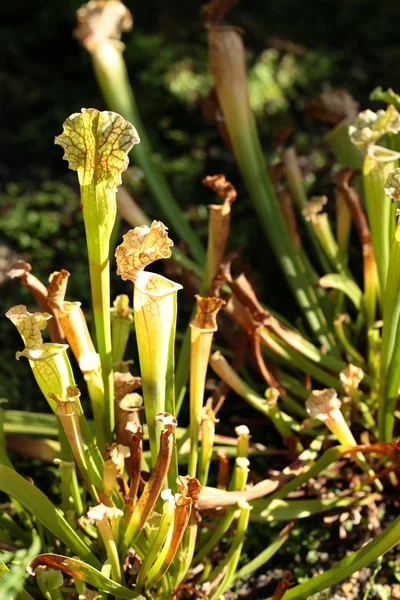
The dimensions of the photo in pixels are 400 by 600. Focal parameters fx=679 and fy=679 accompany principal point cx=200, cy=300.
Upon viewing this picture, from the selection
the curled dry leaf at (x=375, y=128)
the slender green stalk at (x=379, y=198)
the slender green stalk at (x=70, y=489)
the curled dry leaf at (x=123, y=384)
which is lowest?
the slender green stalk at (x=70, y=489)

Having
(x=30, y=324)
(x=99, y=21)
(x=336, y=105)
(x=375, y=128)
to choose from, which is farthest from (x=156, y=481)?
(x=99, y=21)

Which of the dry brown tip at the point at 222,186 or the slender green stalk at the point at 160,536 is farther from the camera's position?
the dry brown tip at the point at 222,186

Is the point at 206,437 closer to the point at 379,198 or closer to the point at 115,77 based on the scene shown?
the point at 379,198

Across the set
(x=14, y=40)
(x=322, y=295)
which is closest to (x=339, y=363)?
(x=322, y=295)

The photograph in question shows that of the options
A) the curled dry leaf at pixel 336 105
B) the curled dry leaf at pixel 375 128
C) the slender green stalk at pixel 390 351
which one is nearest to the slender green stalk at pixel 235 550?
the slender green stalk at pixel 390 351

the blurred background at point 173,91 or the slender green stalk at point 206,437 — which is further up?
the blurred background at point 173,91

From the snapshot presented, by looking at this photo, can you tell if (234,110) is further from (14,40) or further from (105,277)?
(14,40)

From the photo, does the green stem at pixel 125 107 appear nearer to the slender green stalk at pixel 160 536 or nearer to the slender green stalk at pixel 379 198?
the slender green stalk at pixel 379 198
